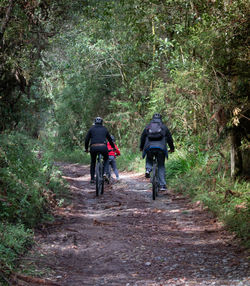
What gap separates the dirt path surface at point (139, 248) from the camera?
4965 millimetres

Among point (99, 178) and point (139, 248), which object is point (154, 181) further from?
point (139, 248)

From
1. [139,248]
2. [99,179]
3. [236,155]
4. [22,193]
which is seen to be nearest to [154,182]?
[99,179]

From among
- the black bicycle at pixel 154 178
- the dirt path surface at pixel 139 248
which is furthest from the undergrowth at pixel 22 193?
the black bicycle at pixel 154 178

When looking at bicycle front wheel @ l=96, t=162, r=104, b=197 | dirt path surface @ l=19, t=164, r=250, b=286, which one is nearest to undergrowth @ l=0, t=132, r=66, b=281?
dirt path surface @ l=19, t=164, r=250, b=286

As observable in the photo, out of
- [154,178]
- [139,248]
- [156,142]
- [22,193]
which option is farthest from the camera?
[156,142]

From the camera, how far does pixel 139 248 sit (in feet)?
20.4

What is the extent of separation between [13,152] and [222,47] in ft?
17.1

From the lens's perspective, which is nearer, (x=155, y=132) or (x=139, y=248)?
(x=139, y=248)

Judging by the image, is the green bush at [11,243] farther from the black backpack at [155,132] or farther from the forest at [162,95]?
the black backpack at [155,132]

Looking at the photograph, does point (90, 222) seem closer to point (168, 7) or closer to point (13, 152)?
point (13, 152)

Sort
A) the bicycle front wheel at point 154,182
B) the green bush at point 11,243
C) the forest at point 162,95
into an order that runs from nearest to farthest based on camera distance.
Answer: the green bush at point 11,243, the forest at point 162,95, the bicycle front wheel at point 154,182

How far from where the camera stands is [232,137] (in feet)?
29.5

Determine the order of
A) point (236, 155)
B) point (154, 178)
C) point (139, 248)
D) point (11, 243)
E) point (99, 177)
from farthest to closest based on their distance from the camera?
point (99, 177)
point (154, 178)
point (236, 155)
point (139, 248)
point (11, 243)

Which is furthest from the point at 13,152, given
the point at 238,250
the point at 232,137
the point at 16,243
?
the point at 238,250
